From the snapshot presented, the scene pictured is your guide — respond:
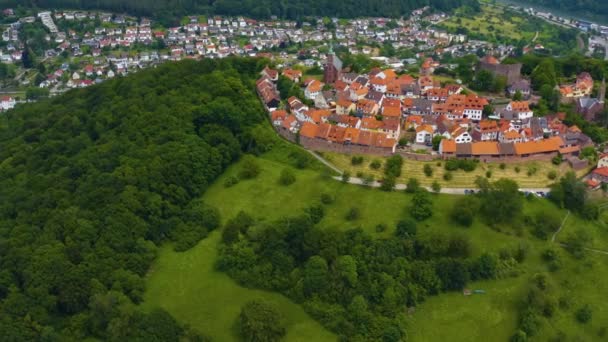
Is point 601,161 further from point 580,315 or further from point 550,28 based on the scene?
point 550,28

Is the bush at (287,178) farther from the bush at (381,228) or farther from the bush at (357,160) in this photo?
the bush at (381,228)

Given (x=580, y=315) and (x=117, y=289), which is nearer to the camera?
(x=580, y=315)

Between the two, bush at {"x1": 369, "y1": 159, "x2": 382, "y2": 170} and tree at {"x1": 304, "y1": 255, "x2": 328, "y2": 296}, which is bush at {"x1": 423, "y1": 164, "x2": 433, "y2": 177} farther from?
tree at {"x1": 304, "y1": 255, "x2": 328, "y2": 296}

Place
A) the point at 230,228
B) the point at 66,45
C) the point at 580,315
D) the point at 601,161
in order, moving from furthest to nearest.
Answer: the point at 66,45
the point at 601,161
the point at 230,228
the point at 580,315

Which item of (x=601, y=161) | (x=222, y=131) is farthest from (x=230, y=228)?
(x=601, y=161)

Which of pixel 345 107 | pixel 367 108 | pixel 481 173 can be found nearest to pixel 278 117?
pixel 345 107

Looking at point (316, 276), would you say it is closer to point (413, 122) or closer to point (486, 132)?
point (413, 122)
